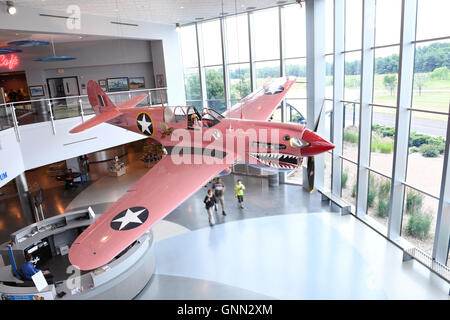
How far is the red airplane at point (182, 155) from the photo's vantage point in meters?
4.56

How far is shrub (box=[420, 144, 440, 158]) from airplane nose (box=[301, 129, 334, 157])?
11.6 feet

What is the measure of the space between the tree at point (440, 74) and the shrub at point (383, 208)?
4038mm

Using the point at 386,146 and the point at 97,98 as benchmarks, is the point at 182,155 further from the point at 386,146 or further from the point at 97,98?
the point at 386,146

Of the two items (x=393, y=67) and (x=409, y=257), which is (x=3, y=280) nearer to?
(x=409, y=257)

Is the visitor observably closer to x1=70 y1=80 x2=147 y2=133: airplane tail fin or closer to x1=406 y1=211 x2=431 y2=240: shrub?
x1=70 y1=80 x2=147 y2=133: airplane tail fin

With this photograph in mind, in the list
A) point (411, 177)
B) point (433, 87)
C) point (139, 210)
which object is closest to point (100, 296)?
point (139, 210)

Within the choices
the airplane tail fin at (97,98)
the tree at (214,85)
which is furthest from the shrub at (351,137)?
the airplane tail fin at (97,98)

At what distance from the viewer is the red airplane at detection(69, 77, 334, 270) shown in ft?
15.0

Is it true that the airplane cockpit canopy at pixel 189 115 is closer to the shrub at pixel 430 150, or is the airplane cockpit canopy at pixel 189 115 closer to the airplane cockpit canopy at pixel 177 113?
the airplane cockpit canopy at pixel 177 113

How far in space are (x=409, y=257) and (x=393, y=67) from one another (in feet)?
16.9

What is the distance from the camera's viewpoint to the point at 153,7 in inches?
445

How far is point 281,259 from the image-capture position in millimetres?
7996

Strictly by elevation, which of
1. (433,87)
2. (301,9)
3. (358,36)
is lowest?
(433,87)

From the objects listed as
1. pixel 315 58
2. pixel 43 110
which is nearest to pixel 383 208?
pixel 315 58
